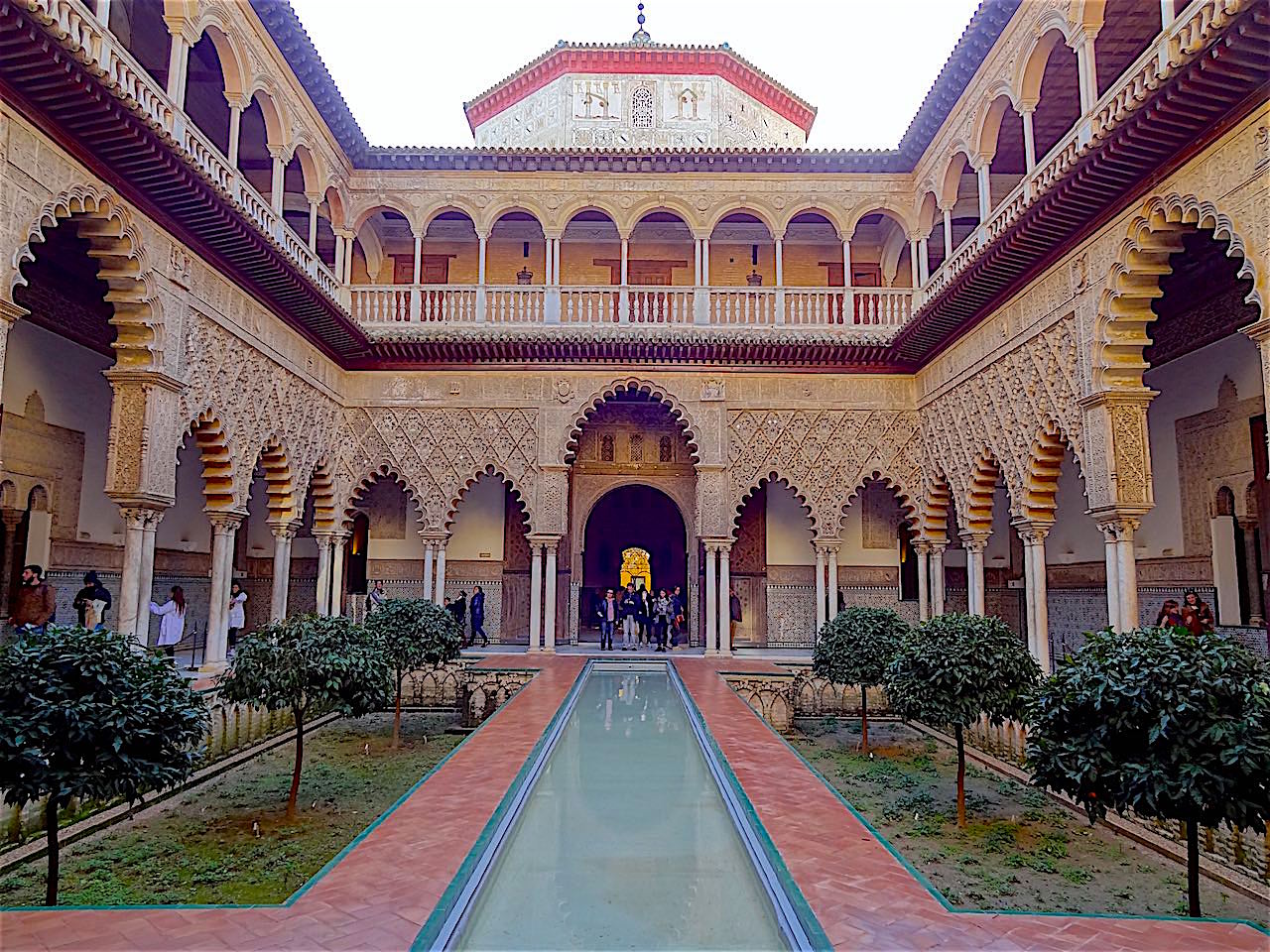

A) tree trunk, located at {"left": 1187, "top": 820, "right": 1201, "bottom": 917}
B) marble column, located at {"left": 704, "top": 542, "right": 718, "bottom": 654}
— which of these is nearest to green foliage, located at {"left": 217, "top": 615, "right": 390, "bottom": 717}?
tree trunk, located at {"left": 1187, "top": 820, "right": 1201, "bottom": 917}

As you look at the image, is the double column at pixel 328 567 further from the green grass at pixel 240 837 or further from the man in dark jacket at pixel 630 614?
the green grass at pixel 240 837

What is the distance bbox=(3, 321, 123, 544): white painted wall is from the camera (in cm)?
923

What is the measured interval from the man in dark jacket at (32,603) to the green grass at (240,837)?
3.00 meters

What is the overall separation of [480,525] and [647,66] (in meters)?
9.44

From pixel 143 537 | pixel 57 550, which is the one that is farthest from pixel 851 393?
pixel 57 550

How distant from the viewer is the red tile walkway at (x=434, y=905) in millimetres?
2750

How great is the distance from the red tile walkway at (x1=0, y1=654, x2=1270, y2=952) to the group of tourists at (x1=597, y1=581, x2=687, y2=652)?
8732 millimetres

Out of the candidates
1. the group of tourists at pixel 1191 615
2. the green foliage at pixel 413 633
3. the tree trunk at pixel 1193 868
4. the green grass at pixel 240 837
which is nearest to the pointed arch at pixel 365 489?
the green foliage at pixel 413 633

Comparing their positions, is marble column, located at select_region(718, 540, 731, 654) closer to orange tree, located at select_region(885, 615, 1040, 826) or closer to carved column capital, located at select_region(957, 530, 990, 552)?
carved column capital, located at select_region(957, 530, 990, 552)

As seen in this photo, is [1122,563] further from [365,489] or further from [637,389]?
[365,489]

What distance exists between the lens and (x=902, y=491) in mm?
12414

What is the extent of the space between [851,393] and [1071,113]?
450cm

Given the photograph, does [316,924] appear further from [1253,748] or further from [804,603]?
[804,603]

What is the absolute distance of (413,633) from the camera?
8336 mm
